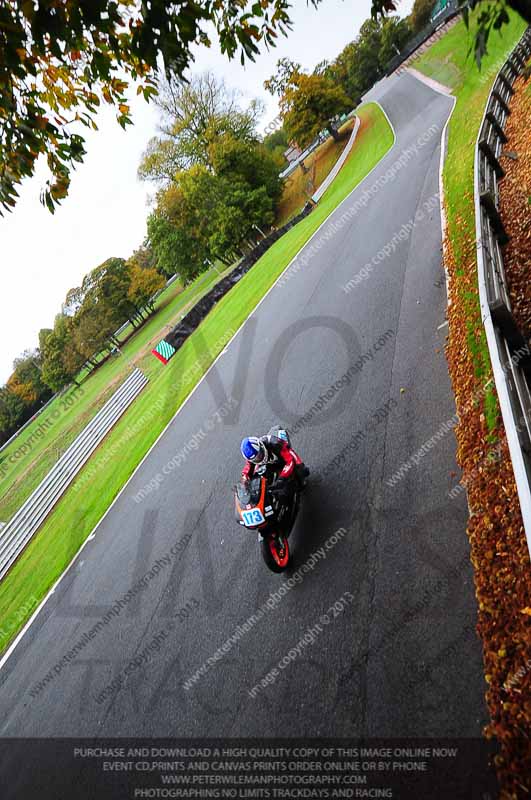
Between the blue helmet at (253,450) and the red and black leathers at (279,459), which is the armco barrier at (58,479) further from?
the blue helmet at (253,450)

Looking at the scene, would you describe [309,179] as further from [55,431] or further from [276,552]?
[276,552]

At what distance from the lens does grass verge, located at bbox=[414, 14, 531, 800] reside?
11.0 ft

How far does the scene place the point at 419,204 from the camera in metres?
13.5

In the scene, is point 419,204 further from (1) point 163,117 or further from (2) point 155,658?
(1) point 163,117

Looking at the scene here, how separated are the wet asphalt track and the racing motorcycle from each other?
298mm

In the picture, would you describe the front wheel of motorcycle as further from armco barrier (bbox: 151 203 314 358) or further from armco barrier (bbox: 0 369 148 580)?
armco barrier (bbox: 151 203 314 358)

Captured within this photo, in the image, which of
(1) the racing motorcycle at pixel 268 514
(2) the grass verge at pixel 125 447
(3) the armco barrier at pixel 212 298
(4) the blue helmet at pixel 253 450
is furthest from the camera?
(3) the armco barrier at pixel 212 298

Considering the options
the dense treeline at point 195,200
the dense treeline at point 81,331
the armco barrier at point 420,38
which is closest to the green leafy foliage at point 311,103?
the dense treeline at point 195,200

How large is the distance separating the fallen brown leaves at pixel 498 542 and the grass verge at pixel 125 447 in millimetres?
9850

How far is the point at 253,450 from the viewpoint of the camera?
6.05 metres

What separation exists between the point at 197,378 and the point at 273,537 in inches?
406

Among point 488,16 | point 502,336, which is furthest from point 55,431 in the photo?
point 488,16

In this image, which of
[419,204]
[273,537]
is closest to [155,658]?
[273,537]

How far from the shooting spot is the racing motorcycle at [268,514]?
5754 mm
